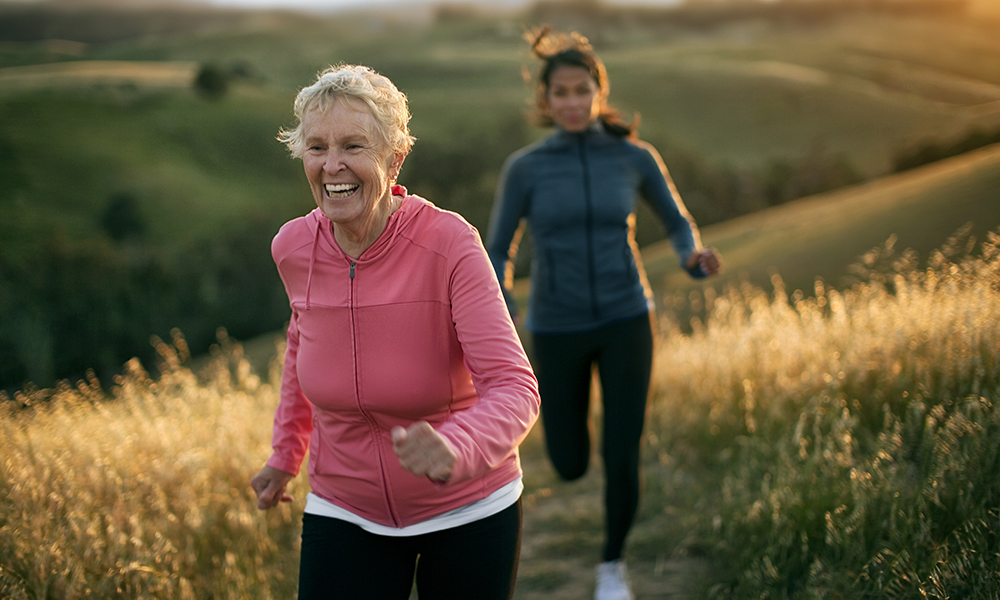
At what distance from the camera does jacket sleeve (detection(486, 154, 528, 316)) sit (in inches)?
149

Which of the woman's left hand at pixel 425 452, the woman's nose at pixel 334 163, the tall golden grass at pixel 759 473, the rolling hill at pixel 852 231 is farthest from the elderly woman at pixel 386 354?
the rolling hill at pixel 852 231

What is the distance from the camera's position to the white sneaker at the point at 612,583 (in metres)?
3.45

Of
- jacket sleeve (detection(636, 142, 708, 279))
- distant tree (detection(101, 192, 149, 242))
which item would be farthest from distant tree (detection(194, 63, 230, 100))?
jacket sleeve (detection(636, 142, 708, 279))

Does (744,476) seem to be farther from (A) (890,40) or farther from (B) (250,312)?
(A) (890,40)

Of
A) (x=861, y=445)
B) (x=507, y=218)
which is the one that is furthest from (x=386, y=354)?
(x=861, y=445)

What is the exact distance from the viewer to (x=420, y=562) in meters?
2.02

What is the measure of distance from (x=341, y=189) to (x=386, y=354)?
1.43 ft

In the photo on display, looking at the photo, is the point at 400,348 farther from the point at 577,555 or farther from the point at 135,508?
the point at 577,555

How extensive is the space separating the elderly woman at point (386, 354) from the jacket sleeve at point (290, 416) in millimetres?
235

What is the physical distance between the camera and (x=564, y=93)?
3.69m

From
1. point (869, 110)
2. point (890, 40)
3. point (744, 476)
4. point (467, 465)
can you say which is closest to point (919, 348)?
point (744, 476)

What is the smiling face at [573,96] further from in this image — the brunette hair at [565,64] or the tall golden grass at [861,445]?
the tall golden grass at [861,445]

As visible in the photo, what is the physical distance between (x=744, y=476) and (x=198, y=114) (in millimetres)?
70843

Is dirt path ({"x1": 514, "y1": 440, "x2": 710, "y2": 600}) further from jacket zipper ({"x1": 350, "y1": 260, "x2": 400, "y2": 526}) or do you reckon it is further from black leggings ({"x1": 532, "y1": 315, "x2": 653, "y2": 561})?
jacket zipper ({"x1": 350, "y1": 260, "x2": 400, "y2": 526})
